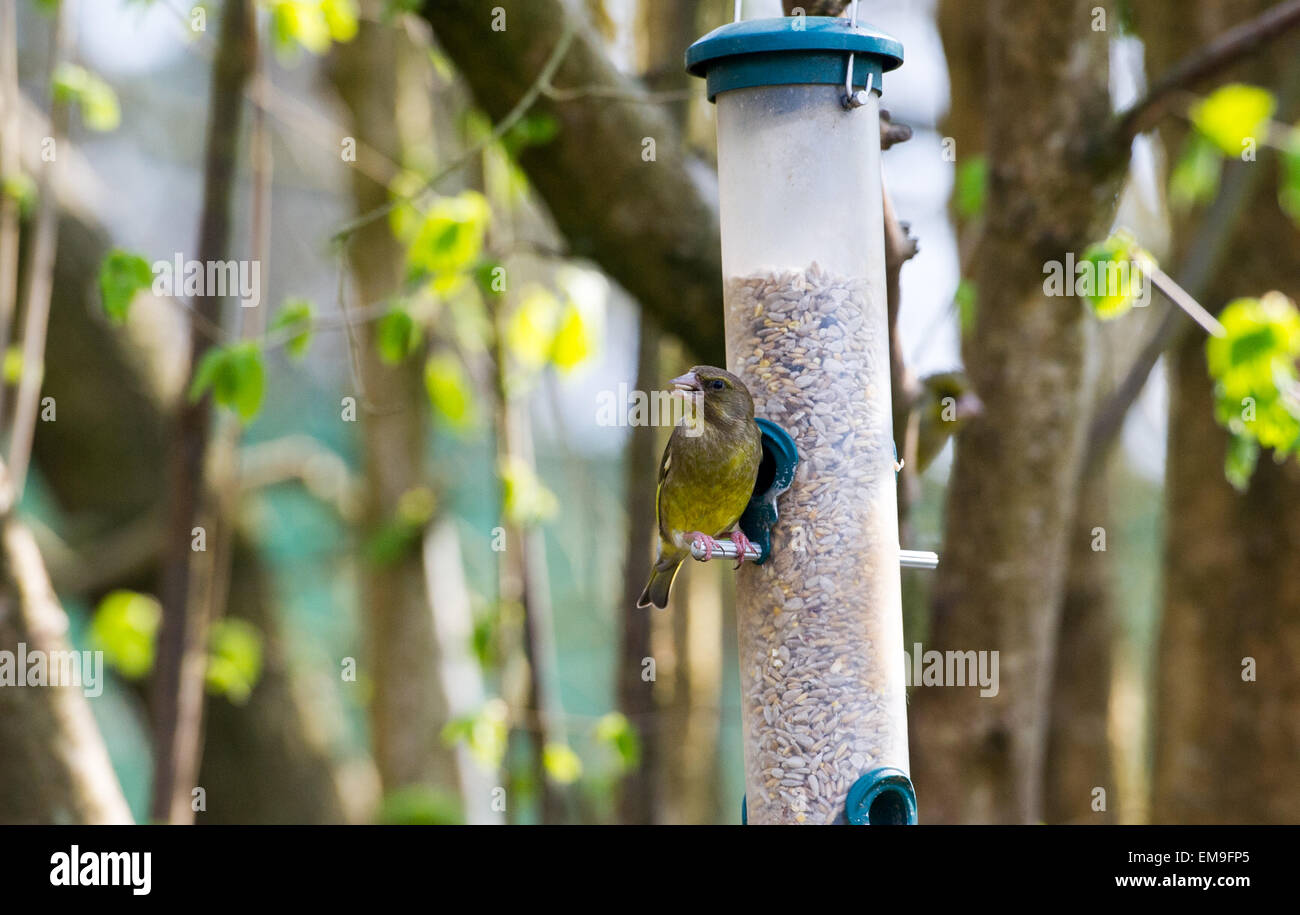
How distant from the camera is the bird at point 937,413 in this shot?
147 inches

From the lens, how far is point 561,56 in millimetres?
3264

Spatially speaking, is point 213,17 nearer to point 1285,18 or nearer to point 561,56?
point 561,56

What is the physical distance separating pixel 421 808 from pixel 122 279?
2.18 metres

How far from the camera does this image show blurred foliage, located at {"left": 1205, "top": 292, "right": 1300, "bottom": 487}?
10.3ft

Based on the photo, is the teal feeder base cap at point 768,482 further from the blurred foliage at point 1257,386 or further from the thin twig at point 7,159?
the thin twig at point 7,159

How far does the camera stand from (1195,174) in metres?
4.62

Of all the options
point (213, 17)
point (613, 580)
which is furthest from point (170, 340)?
point (613, 580)

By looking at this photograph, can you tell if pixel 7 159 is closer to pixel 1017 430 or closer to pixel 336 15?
pixel 336 15

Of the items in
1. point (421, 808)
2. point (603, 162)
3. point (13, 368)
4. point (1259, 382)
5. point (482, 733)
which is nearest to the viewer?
point (1259, 382)

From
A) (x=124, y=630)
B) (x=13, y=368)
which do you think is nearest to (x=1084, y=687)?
(x=124, y=630)

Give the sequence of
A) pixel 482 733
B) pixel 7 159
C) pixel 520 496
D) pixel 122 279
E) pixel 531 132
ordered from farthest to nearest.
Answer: pixel 520 496, pixel 7 159, pixel 482 733, pixel 531 132, pixel 122 279

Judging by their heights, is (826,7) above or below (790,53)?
above

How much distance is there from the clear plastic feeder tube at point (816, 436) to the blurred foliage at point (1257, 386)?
0.88 m

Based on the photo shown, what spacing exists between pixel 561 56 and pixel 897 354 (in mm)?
1068
